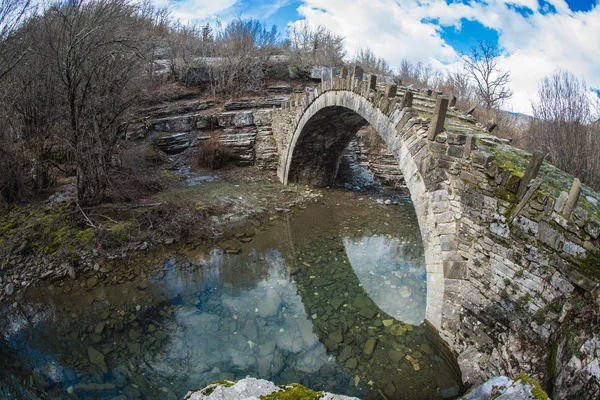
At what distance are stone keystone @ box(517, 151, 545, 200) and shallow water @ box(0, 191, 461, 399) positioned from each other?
255 centimetres

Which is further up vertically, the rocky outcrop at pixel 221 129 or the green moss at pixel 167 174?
the rocky outcrop at pixel 221 129

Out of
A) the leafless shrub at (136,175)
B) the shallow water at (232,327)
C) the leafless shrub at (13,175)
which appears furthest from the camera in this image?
the leafless shrub at (136,175)

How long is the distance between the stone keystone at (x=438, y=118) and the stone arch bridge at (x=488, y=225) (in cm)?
1

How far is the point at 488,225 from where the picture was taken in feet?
13.5

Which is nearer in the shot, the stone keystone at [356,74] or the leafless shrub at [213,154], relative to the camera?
the stone keystone at [356,74]

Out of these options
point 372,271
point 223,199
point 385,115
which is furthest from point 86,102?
point 372,271

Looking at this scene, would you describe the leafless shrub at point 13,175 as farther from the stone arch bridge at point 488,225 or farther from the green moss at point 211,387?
the stone arch bridge at point 488,225

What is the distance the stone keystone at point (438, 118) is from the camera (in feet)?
15.3

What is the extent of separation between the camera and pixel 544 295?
11.3 feet

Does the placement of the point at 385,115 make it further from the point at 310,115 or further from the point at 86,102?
the point at 86,102

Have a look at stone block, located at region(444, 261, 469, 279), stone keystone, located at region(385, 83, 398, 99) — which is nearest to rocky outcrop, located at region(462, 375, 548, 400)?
stone block, located at region(444, 261, 469, 279)

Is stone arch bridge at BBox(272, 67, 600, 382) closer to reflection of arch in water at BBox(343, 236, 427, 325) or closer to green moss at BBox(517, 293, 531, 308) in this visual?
green moss at BBox(517, 293, 531, 308)

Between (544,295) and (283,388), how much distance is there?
2852 millimetres

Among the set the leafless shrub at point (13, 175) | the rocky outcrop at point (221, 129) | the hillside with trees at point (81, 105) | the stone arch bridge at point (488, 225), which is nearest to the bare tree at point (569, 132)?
the hillside with trees at point (81, 105)
